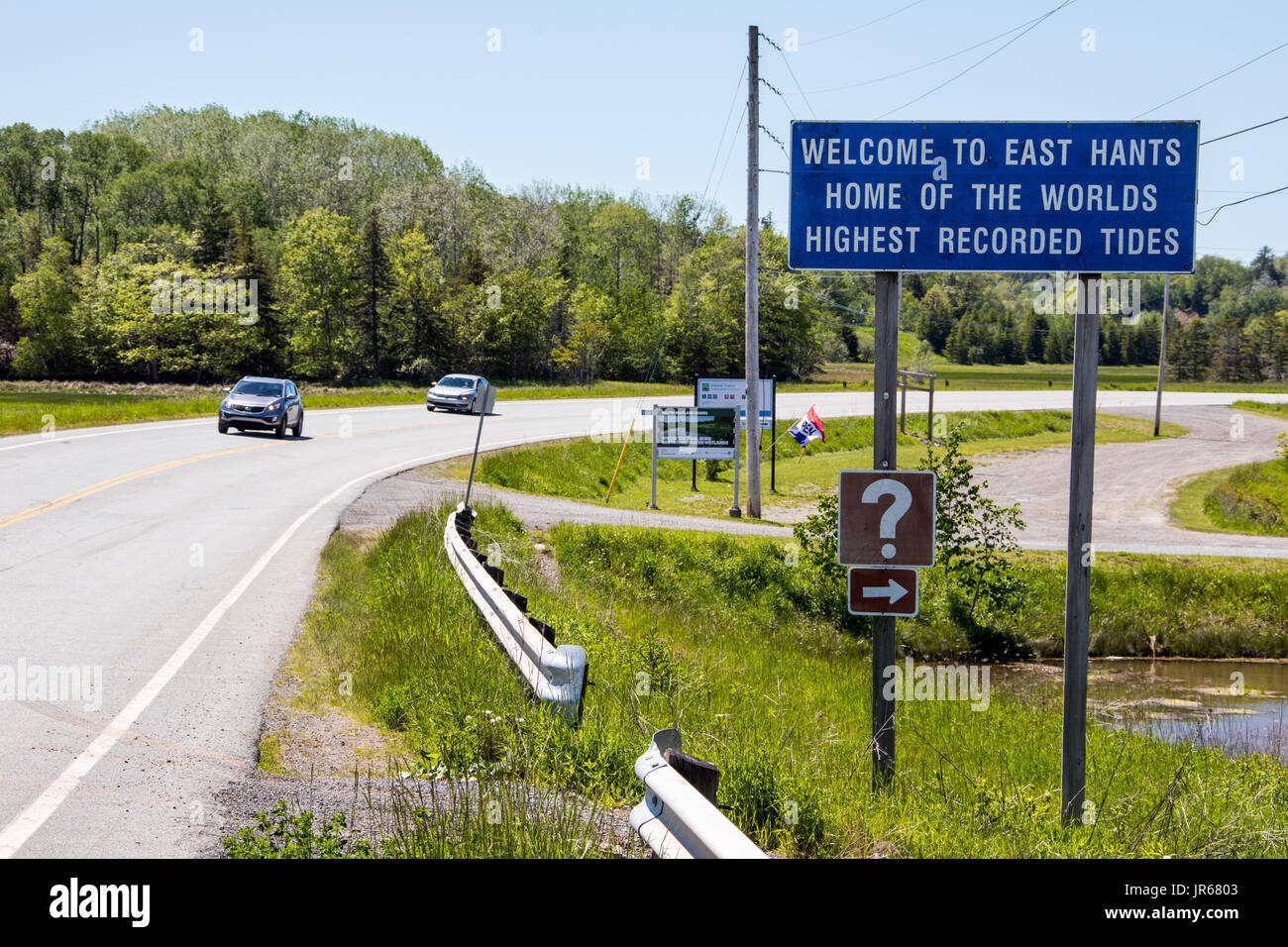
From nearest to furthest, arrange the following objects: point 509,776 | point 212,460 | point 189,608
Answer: point 509,776, point 189,608, point 212,460

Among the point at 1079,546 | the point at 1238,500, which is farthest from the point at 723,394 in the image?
the point at 1079,546

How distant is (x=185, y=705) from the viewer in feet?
23.4

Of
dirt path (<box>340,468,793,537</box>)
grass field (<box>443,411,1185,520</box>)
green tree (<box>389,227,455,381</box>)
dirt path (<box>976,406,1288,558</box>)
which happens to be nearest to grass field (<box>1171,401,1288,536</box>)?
dirt path (<box>976,406,1288,558</box>)

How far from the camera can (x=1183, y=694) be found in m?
14.2

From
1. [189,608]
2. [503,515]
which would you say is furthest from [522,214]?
[189,608]

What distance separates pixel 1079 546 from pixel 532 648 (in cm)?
336

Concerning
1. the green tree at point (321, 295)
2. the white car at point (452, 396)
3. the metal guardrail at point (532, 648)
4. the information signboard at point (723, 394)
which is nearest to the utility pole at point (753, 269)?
the information signboard at point (723, 394)

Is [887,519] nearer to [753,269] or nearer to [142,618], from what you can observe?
[142,618]

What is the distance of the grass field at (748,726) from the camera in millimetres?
5383

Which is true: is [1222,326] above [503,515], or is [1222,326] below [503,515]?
above

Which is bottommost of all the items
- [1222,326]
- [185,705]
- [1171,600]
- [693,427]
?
[1171,600]

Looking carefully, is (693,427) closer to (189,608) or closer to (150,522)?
(150,522)

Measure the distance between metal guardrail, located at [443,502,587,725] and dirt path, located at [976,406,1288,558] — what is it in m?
13.8
